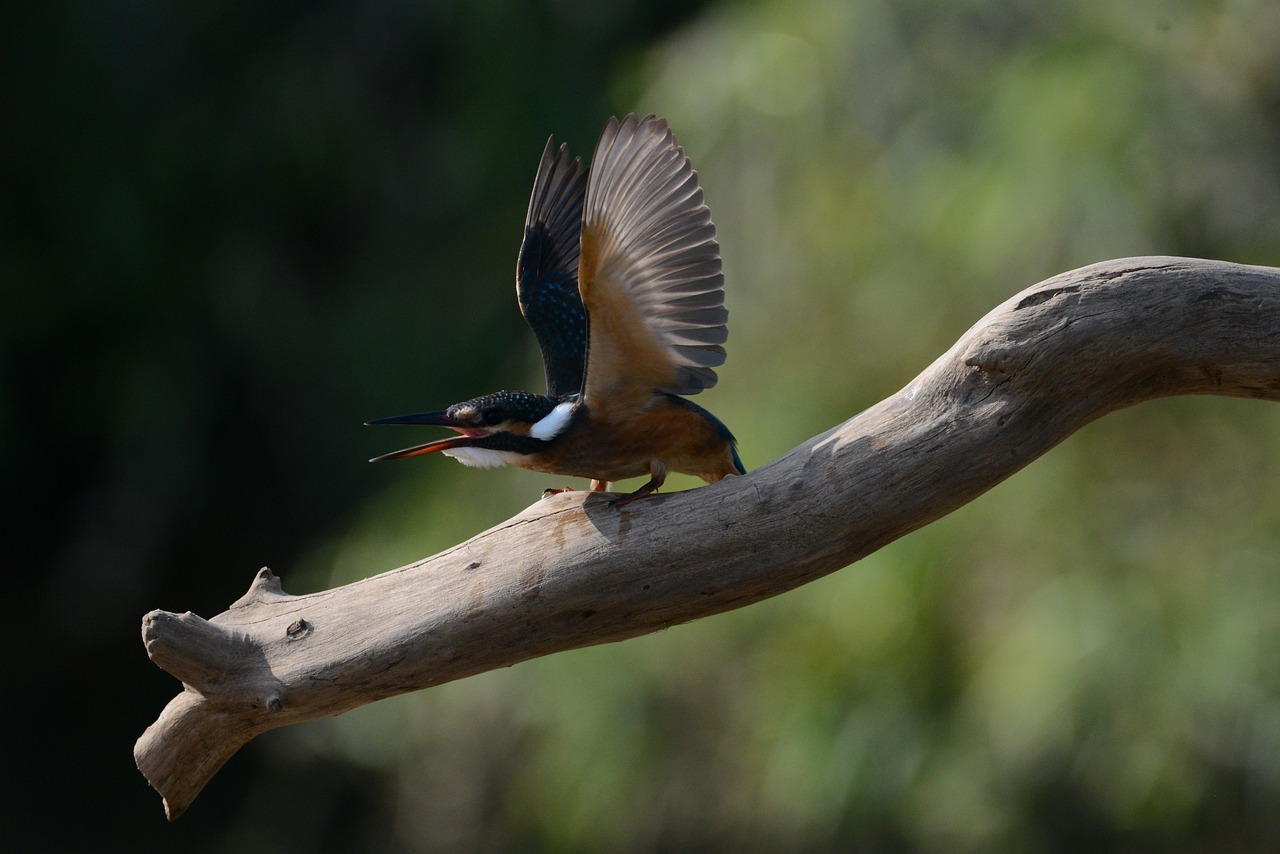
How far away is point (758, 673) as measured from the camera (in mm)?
3674

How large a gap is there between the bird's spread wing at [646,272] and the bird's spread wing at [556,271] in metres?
0.31

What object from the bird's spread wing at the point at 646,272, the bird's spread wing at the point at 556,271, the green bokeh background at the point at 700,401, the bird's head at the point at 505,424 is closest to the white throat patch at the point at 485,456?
the bird's head at the point at 505,424

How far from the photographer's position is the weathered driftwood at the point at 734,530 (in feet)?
5.01

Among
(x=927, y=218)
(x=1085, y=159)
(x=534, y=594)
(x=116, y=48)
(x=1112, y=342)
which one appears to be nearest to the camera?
(x=1112, y=342)

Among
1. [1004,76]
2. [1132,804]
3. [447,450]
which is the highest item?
[1004,76]

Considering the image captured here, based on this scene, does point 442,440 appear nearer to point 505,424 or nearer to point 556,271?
point 505,424

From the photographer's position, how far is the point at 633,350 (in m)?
1.68

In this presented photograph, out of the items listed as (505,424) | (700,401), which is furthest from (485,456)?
(700,401)

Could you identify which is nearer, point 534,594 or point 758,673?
point 534,594

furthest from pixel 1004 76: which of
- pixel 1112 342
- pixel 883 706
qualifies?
pixel 1112 342

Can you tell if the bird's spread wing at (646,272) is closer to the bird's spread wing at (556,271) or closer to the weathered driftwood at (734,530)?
the weathered driftwood at (734,530)

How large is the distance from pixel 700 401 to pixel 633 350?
2.20 meters

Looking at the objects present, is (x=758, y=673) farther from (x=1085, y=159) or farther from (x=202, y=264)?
(x=202, y=264)

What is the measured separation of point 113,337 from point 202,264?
0.45 meters
